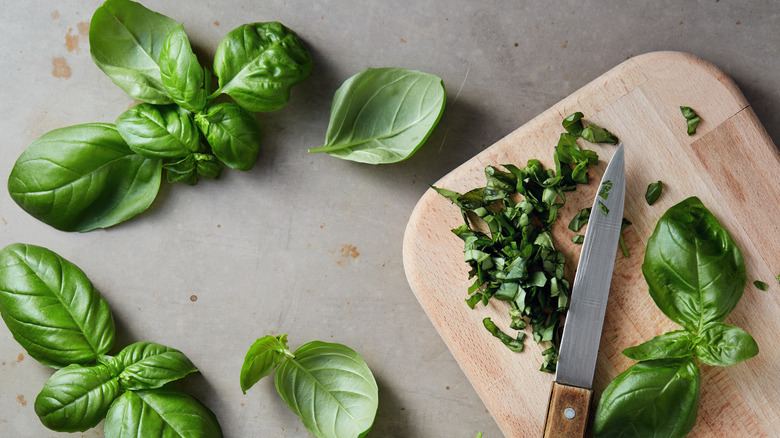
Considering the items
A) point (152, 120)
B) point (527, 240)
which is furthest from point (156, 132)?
point (527, 240)

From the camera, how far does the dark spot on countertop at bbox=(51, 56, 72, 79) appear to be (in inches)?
50.6

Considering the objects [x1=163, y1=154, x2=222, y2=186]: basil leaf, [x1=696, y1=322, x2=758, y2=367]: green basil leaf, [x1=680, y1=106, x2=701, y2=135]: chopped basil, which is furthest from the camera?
[x1=163, y1=154, x2=222, y2=186]: basil leaf

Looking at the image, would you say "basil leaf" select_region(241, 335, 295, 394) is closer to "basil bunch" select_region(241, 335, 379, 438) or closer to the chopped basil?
"basil bunch" select_region(241, 335, 379, 438)

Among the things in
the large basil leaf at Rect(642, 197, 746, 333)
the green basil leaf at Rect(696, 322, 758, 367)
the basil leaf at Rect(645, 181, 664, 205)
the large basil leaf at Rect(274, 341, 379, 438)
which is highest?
the basil leaf at Rect(645, 181, 664, 205)

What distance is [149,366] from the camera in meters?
1.18

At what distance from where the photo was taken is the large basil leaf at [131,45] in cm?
117

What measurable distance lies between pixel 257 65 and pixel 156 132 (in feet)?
0.83

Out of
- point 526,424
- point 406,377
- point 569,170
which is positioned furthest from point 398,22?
point 526,424

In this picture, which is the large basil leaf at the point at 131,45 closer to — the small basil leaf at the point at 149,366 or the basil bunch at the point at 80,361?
the basil bunch at the point at 80,361

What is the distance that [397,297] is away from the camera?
4.17ft

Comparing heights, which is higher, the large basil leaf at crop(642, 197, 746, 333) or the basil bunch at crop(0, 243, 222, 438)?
the large basil leaf at crop(642, 197, 746, 333)

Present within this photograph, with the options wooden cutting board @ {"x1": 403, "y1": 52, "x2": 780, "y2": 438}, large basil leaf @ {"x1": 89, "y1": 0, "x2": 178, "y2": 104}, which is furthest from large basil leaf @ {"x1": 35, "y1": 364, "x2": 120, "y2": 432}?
wooden cutting board @ {"x1": 403, "y1": 52, "x2": 780, "y2": 438}

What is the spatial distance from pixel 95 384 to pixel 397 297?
0.66 meters

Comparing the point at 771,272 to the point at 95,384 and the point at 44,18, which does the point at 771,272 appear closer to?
the point at 95,384
